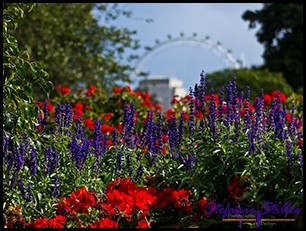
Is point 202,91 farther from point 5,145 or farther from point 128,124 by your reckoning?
point 5,145

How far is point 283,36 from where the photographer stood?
2436 centimetres

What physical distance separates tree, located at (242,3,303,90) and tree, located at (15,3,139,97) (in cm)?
1060

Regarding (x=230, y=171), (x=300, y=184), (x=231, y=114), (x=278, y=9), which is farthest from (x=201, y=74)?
(x=278, y=9)

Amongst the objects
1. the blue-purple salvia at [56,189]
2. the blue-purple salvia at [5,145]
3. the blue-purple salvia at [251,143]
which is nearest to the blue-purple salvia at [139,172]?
the blue-purple salvia at [56,189]

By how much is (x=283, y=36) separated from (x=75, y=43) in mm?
13005

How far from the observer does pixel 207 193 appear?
3.68 m

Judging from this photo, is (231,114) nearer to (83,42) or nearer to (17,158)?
(17,158)

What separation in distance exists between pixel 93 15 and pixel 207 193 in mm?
11190

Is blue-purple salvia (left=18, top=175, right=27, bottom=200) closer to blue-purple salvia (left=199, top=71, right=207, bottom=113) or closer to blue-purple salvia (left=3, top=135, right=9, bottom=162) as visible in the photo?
blue-purple salvia (left=3, top=135, right=9, bottom=162)

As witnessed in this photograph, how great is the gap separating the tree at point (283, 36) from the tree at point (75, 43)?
34.8 ft

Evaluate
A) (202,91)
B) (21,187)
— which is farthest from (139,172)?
(21,187)

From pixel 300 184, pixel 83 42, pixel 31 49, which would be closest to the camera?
pixel 300 184

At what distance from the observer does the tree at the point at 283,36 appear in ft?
75.9

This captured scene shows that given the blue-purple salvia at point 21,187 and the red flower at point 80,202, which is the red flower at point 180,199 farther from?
the blue-purple salvia at point 21,187
